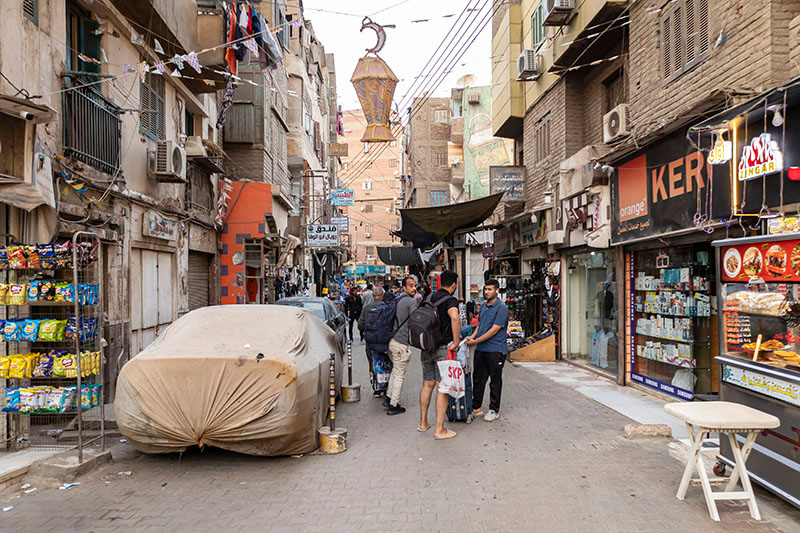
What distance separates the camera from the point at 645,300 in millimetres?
9391

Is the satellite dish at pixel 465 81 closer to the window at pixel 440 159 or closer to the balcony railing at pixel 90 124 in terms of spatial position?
the window at pixel 440 159

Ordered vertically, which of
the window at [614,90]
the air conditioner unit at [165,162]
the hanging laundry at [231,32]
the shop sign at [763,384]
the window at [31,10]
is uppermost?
the hanging laundry at [231,32]

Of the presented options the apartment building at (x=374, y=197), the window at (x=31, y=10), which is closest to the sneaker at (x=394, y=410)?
the window at (x=31, y=10)

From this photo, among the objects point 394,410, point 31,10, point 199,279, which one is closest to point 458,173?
point 199,279

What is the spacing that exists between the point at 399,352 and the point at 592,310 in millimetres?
5997

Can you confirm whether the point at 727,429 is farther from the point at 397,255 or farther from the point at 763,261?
the point at 397,255

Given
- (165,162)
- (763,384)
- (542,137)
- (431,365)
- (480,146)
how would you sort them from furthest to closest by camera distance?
(480,146)
(542,137)
(165,162)
(431,365)
(763,384)

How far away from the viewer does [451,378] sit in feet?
21.7

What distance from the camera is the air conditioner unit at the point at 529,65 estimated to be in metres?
14.1

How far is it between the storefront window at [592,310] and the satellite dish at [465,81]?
81.1 ft

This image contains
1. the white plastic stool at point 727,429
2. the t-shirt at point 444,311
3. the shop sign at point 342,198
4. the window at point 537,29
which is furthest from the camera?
the shop sign at point 342,198

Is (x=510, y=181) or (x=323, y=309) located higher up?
(x=510, y=181)

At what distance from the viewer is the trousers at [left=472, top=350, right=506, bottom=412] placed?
7.36 metres

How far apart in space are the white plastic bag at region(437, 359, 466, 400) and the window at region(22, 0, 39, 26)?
6367 millimetres
